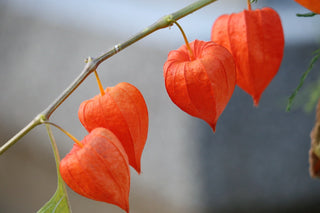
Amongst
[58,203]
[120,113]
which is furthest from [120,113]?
[58,203]

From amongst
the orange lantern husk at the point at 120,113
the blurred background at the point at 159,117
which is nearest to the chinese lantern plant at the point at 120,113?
the orange lantern husk at the point at 120,113

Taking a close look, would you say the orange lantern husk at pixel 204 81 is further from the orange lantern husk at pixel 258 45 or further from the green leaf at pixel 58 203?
the green leaf at pixel 58 203

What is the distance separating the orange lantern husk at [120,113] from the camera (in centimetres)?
29

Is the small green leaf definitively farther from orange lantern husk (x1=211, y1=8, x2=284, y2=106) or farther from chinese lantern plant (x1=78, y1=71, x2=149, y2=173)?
orange lantern husk (x1=211, y1=8, x2=284, y2=106)

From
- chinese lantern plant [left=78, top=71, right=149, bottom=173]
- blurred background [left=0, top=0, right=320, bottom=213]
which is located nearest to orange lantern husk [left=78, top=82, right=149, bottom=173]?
chinese lantern plant [left=78, top=71, right=149, bottom=173]

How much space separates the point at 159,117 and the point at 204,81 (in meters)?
1.61

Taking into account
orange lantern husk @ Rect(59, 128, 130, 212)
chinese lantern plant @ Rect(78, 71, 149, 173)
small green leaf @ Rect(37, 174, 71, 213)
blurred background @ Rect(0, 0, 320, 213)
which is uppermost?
chinese lantern plant @ Rect(78, 71, 149, 173)

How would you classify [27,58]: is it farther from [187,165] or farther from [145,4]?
[187,165]

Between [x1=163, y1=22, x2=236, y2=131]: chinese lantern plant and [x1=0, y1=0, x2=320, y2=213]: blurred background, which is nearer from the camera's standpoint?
[x1=163, y1=22, x2=236, y2=131]: chinese lantern plant

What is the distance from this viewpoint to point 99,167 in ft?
0.90

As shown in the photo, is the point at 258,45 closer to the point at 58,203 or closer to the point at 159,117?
the point at 58,203

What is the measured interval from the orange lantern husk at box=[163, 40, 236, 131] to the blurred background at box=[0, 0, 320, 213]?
1.48 metres

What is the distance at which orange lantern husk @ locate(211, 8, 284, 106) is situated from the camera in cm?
30

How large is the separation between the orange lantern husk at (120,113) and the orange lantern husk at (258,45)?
8 cm
